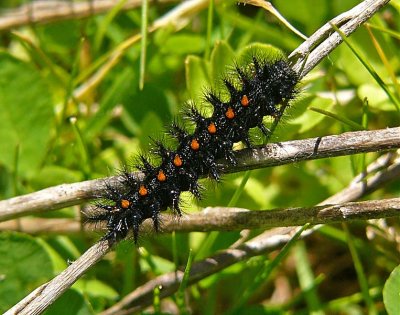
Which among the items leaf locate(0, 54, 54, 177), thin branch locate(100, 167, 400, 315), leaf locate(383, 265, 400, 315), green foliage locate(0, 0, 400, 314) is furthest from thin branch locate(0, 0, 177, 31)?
leaf locate(383, 265, 400, 315)

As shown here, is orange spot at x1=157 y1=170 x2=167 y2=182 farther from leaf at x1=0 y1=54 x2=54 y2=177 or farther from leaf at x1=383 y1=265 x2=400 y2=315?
leaf at x1=0 y1=54 x2=54 y2=177

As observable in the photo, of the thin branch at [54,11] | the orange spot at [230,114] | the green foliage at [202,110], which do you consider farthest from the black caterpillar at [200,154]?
the thin branch at [54,11]

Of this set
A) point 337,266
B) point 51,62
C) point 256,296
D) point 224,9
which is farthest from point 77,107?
point 337,266

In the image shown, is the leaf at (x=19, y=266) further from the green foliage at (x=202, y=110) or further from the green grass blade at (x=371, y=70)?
the green grass blade at (x=371, y=70)

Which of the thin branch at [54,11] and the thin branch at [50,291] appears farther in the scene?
the thin branch at [54,11]

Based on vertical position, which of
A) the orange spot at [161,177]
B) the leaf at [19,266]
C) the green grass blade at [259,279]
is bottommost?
the green grass blade at [259,279]

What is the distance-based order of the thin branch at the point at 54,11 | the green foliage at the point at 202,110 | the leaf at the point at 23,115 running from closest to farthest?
the green foliage at the point at 202,110 < the leaf at the point at 23,115 < the thin branch at the point at 54,11
